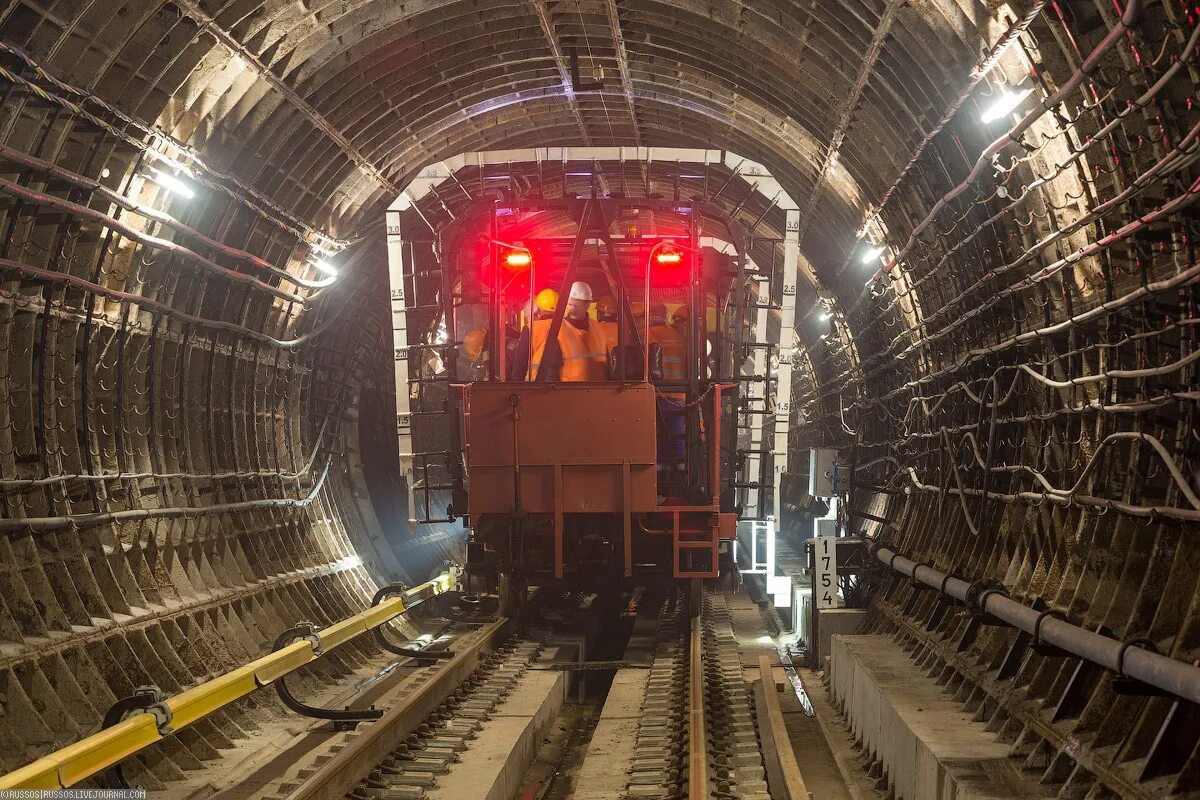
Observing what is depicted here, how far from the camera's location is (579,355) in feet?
39.4

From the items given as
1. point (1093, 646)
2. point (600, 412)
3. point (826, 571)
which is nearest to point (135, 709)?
point (1093, 646)

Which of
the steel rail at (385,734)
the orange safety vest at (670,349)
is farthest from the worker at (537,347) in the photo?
the steel rail at (385,734)

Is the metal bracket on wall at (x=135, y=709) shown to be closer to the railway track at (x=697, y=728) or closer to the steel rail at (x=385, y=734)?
the steel rail at (x=385, y=734)

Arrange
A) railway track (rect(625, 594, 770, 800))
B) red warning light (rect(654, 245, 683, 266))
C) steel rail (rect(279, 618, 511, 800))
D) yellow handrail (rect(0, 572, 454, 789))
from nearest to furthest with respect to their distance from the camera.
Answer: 1. yellow handrail (rect(0, 572, 454, 789))
2. steel rail (rect(279, 618, 511, 800))
3. railway track (rect(625, 594, 770, 800))
4. red warning light (rect(654, 245, 683, 266))

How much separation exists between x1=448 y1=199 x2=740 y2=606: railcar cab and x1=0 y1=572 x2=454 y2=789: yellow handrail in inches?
77.8

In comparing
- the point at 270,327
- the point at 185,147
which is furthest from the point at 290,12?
the point at 270,327

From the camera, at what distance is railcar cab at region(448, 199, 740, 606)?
10.9m

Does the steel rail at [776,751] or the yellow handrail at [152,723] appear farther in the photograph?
the steel rail at [776,751]

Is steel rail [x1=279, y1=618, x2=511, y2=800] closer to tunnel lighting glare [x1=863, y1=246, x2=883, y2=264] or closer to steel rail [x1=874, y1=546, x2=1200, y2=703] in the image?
steel rail [x1=874, y1=546, x2=1200, y2=703]

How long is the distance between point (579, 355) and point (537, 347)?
472mm

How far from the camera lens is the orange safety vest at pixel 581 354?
12.0 m

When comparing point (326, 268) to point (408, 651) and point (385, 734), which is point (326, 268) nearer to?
point (408, 651)

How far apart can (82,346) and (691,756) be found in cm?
531

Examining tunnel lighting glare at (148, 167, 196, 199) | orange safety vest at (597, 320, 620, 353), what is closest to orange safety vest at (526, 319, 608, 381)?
orange safety vest at (597, 320, 620, 353)
